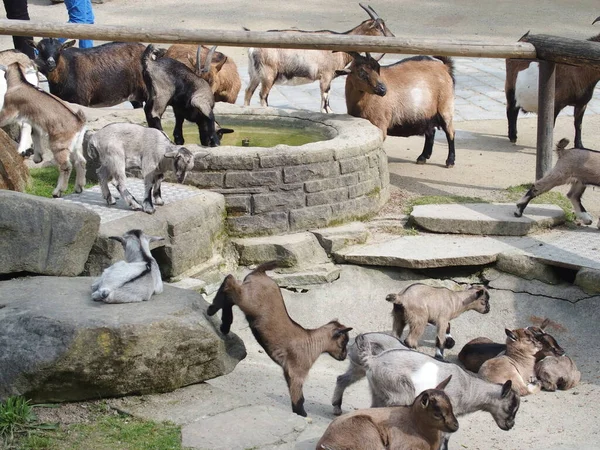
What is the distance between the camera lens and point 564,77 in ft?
37.7

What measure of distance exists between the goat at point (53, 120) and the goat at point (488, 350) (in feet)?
11.0

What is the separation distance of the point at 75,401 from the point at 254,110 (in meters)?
5.26

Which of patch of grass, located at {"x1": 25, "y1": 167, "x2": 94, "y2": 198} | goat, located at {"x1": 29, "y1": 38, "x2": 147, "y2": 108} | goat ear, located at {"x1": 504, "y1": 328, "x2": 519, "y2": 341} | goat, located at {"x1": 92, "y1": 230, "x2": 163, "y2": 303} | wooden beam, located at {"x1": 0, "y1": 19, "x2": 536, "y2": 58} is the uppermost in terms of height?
wooden beam, located at {"x1": 0, "y1": 19, "x2": 536, "y2": 58}

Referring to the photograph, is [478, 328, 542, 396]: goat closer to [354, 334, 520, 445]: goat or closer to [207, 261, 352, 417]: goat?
[354, 334, 520, 445]: goat

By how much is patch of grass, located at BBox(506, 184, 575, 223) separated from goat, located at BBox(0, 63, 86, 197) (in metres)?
4.07

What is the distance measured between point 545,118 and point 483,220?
59.8 inches

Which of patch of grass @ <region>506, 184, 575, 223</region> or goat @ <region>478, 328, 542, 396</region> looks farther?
patch of grass @ <region>506, 184, 575, 223</region>

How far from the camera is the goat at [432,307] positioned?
292 inches

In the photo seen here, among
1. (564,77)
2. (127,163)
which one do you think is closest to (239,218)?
(127,163)

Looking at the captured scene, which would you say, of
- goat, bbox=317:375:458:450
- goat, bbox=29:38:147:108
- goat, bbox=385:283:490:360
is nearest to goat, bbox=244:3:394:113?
goat, bbox=29:38:147:108

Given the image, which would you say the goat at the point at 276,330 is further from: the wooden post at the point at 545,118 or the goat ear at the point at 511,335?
the wooden post at the point at 545,118

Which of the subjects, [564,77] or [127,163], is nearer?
[127,163]

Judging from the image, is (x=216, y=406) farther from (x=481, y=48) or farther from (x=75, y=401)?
(x=481, y=48)

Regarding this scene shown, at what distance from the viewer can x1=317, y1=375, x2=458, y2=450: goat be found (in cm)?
509
